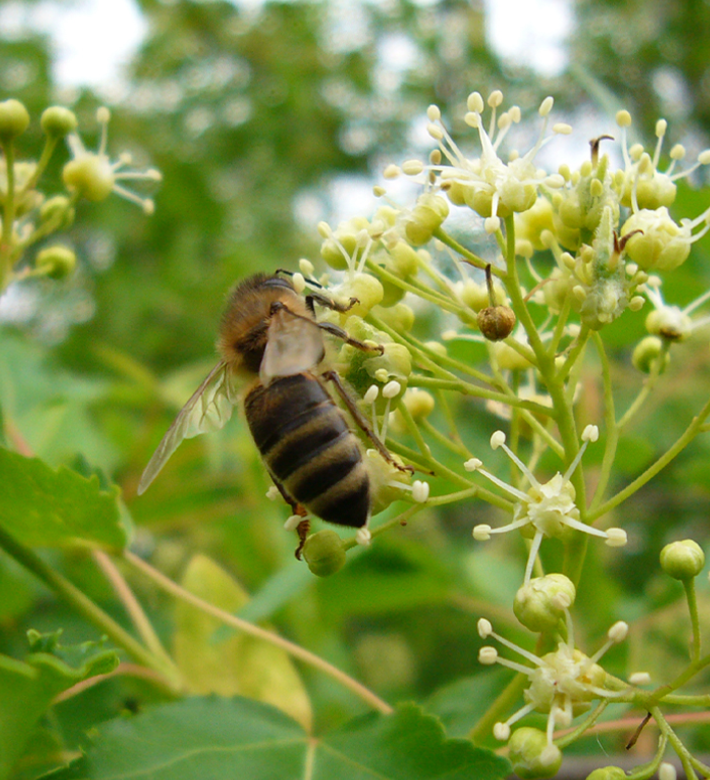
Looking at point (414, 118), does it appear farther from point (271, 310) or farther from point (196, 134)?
point (271, 310)

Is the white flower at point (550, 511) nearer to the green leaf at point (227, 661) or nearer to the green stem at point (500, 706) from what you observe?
the green stem at point (500, 706)

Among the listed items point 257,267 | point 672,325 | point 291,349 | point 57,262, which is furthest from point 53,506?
point 257,267

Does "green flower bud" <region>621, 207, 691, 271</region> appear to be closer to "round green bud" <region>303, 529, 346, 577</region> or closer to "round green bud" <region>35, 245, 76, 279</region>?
"round green bud" <region>303, 529, 346, 577</region>

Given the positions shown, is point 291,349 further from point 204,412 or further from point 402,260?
point 204,412

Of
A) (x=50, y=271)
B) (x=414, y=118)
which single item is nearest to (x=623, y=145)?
(x=50, y=271)

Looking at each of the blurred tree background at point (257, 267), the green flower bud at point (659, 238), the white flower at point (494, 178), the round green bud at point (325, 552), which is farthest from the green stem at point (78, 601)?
the green flower bud at point (659, 238)

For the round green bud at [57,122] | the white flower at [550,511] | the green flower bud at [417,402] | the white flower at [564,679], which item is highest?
the round green bud at [57,122]
